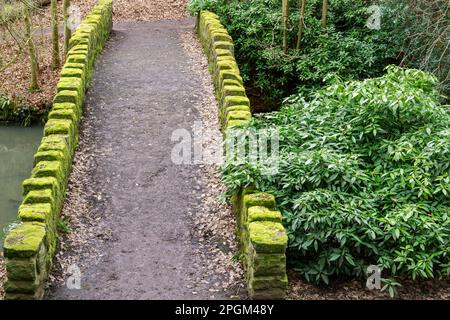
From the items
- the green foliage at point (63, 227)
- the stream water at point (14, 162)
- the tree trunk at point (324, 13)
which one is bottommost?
the stream water at point (14, 162)

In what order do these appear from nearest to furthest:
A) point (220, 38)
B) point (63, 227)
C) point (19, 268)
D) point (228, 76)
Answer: point (19, 268) < point (63, 227) < point (228, 76) < point (220, 38)

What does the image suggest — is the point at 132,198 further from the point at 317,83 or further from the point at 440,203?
the point at 317,83

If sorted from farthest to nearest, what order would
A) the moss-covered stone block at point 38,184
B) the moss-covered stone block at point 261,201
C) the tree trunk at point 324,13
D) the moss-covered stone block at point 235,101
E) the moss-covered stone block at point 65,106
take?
the tree trunk at point 324,13, the moss-covered stone block at point 235,101, the moss-covered stone block at point 65,106, the moss-covered stone block at point 38,184, the moss-covered stone block at point 261,201

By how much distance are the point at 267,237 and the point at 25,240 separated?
9.56 feet

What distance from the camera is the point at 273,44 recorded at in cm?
1570

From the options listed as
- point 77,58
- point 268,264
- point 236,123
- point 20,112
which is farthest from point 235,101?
point 20,112

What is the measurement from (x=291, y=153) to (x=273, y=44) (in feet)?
24.1

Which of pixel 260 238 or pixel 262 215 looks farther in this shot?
pixel 262 215

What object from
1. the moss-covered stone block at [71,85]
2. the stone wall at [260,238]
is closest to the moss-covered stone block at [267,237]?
the stone wall at [260,238]

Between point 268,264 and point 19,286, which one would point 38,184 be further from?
point 268,264

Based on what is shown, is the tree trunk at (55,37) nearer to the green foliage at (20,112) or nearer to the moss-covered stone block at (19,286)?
the green foliage at (20,112)

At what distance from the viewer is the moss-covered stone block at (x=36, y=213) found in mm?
7949

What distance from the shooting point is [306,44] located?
15.6 meters

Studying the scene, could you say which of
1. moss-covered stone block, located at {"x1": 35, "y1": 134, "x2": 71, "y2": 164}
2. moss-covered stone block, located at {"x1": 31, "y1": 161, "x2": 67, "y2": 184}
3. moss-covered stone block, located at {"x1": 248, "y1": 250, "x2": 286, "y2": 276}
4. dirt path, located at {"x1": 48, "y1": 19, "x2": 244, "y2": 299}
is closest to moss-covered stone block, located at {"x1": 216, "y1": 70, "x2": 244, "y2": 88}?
Answer: dirt path, located at {"x1": 48, "y1": 19, "x2": 244, "y2": 299}
